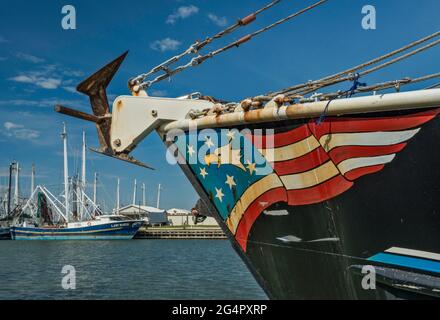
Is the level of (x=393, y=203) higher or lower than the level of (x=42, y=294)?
Result: higher

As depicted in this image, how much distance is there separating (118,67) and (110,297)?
11.7 metres

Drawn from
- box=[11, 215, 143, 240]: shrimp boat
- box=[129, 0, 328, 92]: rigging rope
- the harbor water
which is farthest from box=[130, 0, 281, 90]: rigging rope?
box=[11, 215, 143, 240]: shrimp boat

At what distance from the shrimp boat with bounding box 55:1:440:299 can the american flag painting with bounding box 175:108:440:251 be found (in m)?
0.01

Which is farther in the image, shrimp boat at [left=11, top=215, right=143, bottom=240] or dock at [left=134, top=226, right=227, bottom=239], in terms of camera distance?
dock at [left=134, top=226, right=227, bottom=239]

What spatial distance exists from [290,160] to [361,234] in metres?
1.15

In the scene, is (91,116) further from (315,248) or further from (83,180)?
(83,180)

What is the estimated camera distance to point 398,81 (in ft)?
17.6

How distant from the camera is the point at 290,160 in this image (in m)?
5.81

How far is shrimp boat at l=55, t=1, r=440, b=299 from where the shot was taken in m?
4.95

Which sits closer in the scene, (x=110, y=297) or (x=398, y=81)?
(x=398, y=81)

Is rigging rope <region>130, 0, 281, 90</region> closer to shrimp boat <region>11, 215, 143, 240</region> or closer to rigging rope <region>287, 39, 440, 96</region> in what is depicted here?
rigging rope <region>287, 39, 440, 96</region>

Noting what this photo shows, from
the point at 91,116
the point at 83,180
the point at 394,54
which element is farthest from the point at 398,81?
the point at 83,180

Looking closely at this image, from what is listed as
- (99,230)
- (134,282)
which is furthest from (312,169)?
(99,230)

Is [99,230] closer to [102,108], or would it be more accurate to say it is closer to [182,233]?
[182,233]
